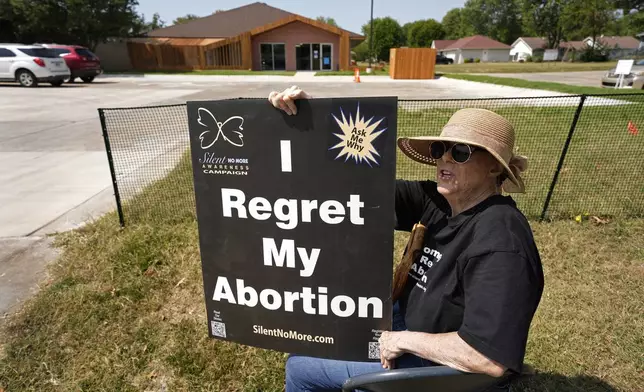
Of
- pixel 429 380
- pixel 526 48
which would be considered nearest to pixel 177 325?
pixel 429 380

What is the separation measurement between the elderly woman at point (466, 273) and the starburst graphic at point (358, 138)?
199mm

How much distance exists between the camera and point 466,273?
137 cm

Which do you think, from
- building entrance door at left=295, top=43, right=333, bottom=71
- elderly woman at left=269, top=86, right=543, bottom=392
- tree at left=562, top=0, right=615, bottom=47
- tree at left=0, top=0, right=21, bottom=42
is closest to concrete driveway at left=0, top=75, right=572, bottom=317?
elderly woman at left=269, top=86, right=543, bottom=392

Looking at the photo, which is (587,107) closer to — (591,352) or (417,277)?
(591,352)

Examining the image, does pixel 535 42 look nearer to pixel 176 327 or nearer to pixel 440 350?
pixel 176 327

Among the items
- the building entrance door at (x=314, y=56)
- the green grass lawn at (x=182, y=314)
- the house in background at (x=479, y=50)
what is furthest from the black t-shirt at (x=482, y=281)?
the house in background at (x=479, y=50)

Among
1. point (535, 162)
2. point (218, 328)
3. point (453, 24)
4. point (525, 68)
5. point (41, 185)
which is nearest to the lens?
point (218, 328)

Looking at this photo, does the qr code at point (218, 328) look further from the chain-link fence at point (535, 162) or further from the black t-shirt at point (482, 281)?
the chain-link fence at point (535, 162)

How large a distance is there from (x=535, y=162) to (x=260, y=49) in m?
31.3

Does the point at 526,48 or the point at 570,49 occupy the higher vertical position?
the point at 526,48

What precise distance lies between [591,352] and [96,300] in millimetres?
3391

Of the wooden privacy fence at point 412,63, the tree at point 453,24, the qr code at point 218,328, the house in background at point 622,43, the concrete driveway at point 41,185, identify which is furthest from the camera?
the tree at point 453,24

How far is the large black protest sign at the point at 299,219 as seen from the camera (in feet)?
4.94

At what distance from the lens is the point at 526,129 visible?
27.0 ft
